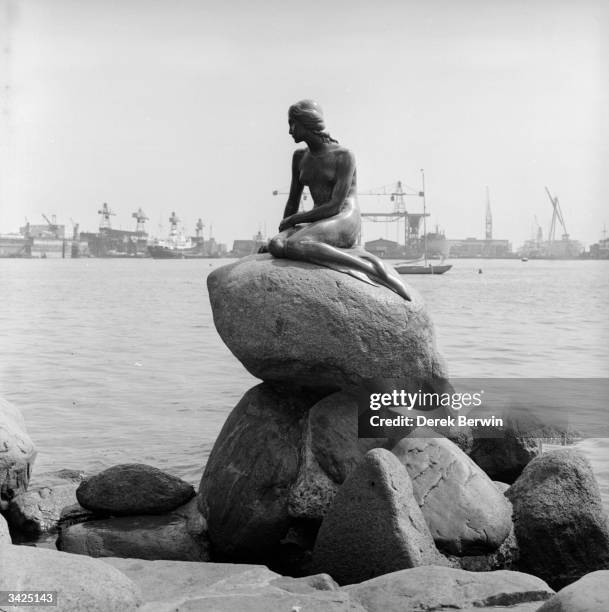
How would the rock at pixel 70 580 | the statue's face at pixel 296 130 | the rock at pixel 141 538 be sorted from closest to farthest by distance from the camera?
1. the rock at pixel 70 580
2. the rock at pixel 141 538
3. the statue's face at pixel 296 130

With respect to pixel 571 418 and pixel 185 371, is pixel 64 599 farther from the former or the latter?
pixel 185 371

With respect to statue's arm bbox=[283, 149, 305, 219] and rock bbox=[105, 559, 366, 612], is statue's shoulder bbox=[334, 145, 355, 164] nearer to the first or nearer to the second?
statue's arm bbox=[283, 149, 305, 219]

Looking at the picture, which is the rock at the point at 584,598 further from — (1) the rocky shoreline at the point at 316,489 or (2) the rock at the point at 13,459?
(2) the rock at the point at 13,459

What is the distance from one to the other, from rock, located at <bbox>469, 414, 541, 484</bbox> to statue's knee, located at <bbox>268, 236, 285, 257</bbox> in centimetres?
256

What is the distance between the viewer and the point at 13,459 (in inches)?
297

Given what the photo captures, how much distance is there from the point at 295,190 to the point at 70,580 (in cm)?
426

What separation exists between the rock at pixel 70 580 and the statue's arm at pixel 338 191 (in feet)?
11.7

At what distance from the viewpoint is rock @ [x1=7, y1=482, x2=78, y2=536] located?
7.30 m

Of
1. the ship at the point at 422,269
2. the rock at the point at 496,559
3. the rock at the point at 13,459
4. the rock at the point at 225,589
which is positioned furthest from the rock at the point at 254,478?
the ship at the point at 422,269

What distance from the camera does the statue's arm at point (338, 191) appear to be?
298 inches

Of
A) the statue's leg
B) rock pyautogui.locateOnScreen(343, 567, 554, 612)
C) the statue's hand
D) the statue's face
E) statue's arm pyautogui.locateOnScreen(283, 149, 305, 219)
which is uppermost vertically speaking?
the statue's face

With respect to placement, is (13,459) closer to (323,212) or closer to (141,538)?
(141,538)

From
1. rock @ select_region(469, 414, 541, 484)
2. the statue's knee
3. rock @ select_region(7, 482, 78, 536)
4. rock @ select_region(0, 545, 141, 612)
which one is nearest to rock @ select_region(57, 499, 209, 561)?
rock @ select_region(7, 482, 78, 536)

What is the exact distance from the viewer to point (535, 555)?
6.49 meters
